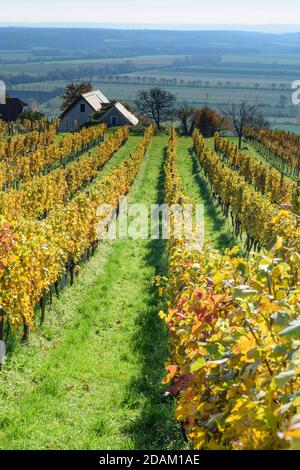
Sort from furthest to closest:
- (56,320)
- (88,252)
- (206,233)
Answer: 1. (206,233)
2. (88,252)
3. (56,320)

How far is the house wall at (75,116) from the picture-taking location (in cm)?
7856

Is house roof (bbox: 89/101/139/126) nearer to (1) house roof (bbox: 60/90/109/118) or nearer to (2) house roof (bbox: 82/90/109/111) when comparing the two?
(2) house roof (bbox: 82/90/109/111)

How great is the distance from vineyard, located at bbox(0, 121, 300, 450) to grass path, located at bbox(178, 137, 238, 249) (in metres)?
0.46

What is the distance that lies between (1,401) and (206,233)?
17791mm

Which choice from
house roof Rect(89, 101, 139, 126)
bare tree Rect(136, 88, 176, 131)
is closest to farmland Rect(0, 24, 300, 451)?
house roof Rect(89, 101, 139, 126)

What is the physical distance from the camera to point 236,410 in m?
4.01

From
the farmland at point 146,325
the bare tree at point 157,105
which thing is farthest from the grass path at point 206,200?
the bare tree at point 157,105

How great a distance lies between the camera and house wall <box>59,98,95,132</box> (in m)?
78.6

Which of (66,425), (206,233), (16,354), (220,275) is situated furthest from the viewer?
(206,233)

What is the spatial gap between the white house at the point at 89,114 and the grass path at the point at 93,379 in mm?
61211

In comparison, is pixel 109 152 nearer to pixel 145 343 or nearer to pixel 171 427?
pixel 145 343

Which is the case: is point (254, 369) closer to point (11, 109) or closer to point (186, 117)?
point (11, 109)
